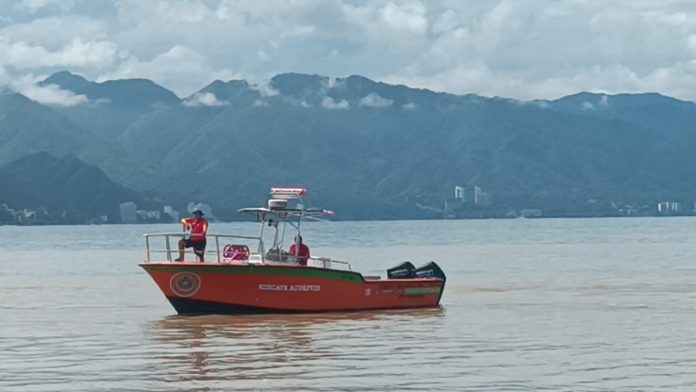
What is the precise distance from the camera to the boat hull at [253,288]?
1436 inches

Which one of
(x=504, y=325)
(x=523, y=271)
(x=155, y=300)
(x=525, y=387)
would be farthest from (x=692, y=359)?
(x=523, y=271)

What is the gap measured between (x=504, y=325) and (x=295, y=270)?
5754 mm

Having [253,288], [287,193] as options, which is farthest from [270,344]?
[287,193]

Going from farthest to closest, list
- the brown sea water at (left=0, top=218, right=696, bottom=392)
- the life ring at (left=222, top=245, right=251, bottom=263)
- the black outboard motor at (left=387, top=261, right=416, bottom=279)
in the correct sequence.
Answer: the black outboard motor at (left=387, top=261, right=416, bottom=279), the life ring at (left=222, top=245, right=251, bottom=263), the brown sea water at (left=0, top=218, right=696, bottom=392)

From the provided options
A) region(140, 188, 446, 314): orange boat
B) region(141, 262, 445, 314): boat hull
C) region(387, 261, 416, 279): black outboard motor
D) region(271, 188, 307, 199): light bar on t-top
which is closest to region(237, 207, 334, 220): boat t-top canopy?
region(140, 188, 446, 314): orange boat

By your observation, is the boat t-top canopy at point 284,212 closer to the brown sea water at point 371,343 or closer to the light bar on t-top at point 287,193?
the light bar on t-top at point 287,193

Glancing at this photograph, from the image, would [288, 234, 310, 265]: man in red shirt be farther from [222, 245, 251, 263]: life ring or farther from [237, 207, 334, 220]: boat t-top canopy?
[222, 245, 251, 263]: life ring

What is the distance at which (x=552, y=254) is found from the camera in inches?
3738

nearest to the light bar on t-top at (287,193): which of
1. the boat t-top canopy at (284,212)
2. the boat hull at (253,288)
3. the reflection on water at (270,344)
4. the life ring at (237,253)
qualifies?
the boat t-top canopy at (284,212)

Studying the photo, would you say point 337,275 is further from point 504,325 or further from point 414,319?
point 504,325

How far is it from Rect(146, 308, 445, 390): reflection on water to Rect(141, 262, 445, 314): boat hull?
1.19ft

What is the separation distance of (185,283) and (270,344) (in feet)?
20.3

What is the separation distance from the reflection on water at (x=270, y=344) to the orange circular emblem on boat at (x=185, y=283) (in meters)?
0.77

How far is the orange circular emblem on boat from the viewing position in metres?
36.5
